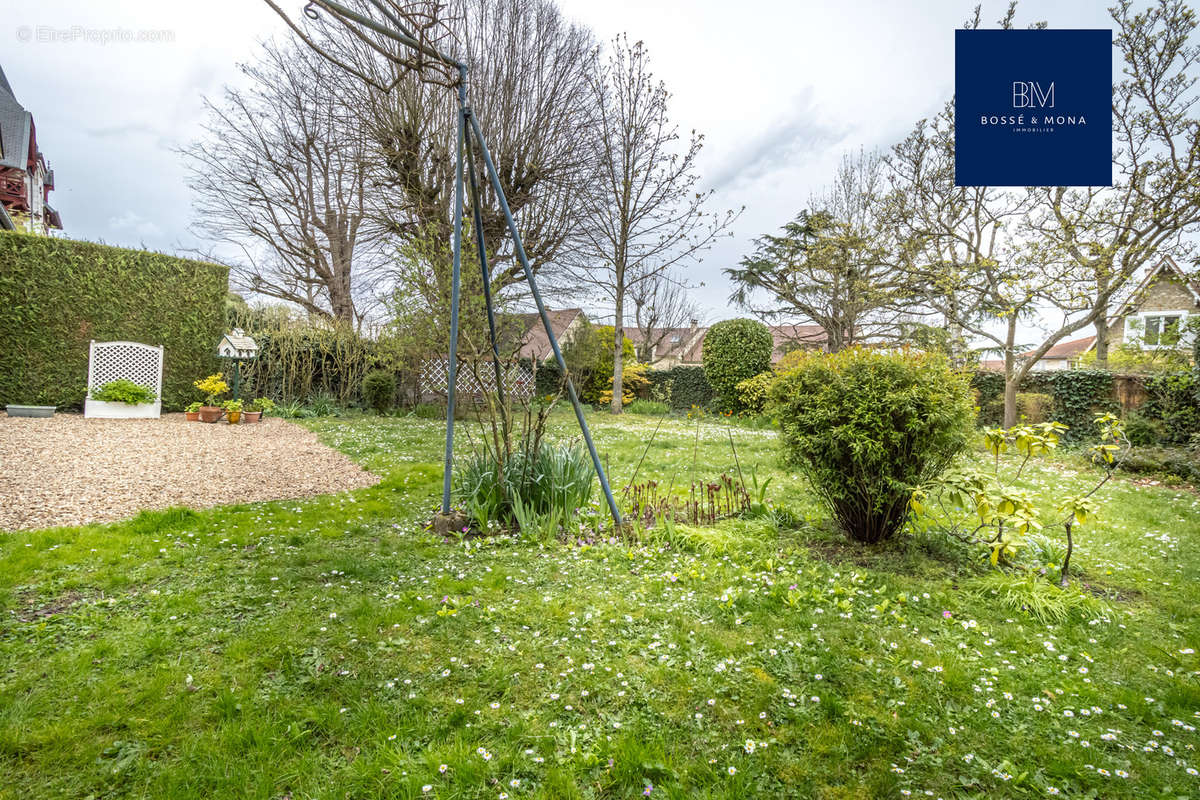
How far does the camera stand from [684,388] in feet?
50.7

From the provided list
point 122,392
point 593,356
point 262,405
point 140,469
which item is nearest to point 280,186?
point 262,405

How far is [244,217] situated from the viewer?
13352 millimetres

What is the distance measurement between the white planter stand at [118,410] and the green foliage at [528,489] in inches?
333

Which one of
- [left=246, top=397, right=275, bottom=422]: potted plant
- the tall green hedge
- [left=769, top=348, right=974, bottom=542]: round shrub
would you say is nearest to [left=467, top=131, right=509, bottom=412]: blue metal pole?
→ [left=769, top=348, right=974, bottom=542]: round shrub

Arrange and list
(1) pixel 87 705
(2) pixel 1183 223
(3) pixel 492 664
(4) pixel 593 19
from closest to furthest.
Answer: (1) pixel 87 705, (3) pixel 492 664, (2) pixel 1183 223, (4) pixel 593 19

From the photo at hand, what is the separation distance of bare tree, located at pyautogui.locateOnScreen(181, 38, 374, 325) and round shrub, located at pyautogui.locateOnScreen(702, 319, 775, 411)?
30.0 ft

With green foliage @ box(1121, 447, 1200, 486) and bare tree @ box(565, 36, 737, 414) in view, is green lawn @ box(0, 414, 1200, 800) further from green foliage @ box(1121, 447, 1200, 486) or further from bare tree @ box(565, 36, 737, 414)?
bare tree @ box(565, 36, 737, 414)

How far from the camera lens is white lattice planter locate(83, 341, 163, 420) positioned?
348 inches

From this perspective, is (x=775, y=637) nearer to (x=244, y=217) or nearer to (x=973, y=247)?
(x=973, y=247)

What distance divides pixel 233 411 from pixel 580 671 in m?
9.63

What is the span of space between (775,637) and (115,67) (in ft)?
19.8

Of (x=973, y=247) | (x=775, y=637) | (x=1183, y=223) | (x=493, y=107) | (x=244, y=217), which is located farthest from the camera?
(x=244, y=217)

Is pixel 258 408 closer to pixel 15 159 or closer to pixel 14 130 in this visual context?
pixel 15 159

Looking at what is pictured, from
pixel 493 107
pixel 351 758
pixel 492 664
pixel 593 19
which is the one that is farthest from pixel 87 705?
pixel 593 19
